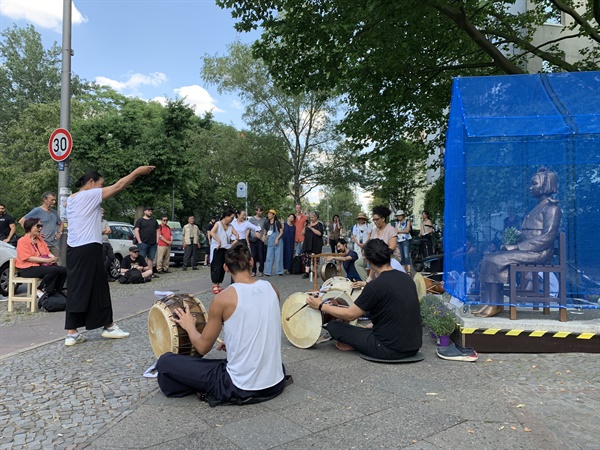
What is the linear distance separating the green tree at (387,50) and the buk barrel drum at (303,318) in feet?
18.4

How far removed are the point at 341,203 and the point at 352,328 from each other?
7029cm

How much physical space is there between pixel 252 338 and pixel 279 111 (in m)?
23.9

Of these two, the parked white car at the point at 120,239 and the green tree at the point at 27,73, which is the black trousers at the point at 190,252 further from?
the green tree at the point at 27,73

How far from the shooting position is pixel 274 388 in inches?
151

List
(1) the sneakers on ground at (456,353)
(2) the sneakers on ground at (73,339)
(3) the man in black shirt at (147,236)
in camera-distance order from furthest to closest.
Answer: (3) the man in black shirt at (147,236) < (2) the sneakers on ground at (73,339) < (1) the sneakers on ground at (456,353)

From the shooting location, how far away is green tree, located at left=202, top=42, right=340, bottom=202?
25.9 metres

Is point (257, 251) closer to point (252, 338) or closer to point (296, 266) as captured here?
point (296, 266)

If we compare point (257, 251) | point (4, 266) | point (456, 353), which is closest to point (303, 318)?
point (456, 353)

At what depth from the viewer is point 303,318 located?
216 inches

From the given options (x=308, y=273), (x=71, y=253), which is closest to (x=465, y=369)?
(x=71, y=253)

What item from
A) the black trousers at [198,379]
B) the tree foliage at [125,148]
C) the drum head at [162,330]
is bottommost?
the black trousers at [198,379]

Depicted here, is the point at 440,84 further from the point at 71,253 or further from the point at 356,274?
the point at 71,253

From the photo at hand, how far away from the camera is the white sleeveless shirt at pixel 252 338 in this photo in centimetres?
362

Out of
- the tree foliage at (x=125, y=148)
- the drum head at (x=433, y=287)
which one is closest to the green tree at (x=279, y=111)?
the tree foliage at (x=125, y=148)
